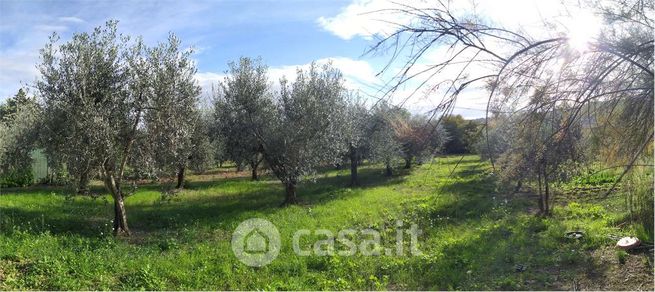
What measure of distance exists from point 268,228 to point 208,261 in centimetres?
306

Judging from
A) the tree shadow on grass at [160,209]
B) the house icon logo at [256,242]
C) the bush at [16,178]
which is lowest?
the house icon logo at [256,242]

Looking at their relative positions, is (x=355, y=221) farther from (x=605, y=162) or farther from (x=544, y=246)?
(x=605, y=162)

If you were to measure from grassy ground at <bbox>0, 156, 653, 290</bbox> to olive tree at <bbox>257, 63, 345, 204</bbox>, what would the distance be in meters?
1.75

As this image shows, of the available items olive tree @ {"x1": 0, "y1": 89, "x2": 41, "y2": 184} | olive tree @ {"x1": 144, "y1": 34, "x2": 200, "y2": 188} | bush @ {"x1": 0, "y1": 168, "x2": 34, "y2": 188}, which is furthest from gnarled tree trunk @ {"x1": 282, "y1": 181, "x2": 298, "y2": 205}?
bush @ {"x1": 0, "y1": 168, "x2": 34, "y2": 188}

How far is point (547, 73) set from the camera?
3.39m

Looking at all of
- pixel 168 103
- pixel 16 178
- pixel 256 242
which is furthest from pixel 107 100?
pixel 16 178

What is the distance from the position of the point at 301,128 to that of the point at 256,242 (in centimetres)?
671

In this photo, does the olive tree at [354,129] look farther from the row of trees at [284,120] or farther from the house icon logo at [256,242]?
the house icon logo at [256,242]

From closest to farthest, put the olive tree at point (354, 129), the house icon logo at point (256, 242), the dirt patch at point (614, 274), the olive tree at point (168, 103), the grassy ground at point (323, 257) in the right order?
1. the dirt patch at point (614, 274)
2. the grassy ground at point (323, 257)
3. the house icon logo at point (256, 242)
4. the olive tree at point (168, 103)
5. the olive tree at point (354, 129)

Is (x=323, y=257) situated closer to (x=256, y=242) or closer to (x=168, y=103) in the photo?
(x=256, y=242)

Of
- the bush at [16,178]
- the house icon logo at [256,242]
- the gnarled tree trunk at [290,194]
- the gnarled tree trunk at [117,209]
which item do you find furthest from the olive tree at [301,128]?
the bush at [16,178]

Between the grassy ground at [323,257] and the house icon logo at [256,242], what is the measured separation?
18 centimetres

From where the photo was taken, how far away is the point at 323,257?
332 inches

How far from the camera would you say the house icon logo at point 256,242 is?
8.36m
